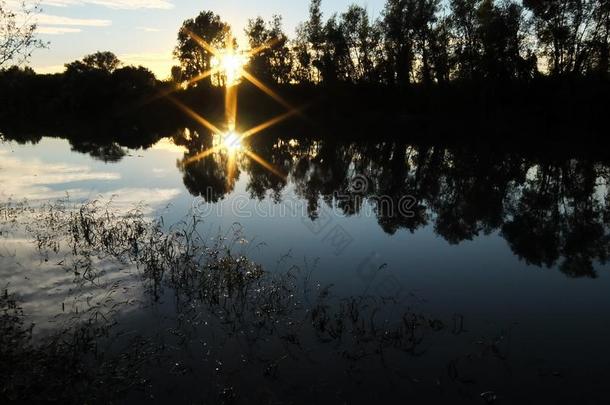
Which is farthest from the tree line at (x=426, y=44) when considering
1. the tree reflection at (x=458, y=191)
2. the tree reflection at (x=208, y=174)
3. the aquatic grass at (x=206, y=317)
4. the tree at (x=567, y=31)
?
the aquatic grass at (x=206, y=317)

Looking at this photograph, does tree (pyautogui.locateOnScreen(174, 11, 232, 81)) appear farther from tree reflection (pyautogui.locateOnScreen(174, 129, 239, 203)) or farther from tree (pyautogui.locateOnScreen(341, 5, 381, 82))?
tree reflection (pyautogui.locateOnScreen(174, 129, 239, 203))

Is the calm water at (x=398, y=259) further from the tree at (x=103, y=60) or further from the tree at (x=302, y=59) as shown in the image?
the tree at (x=103, y=60)

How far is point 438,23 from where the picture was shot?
7556 centimetres

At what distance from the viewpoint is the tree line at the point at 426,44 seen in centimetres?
6019

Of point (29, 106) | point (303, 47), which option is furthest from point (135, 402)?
point (29, 106)

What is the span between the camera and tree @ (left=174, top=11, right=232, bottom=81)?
110875 mm

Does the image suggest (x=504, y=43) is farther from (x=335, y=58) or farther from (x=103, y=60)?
(x=103, y=60)

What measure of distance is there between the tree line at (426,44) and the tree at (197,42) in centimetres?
25

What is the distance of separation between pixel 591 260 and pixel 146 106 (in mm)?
108779

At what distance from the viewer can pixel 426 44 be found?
77312 mm

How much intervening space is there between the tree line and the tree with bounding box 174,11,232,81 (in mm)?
253

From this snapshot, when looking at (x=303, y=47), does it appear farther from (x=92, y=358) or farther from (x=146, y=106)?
(x=92, y=358)

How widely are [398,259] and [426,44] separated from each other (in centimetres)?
7068

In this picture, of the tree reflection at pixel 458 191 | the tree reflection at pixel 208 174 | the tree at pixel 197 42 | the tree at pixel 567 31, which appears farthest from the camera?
the tree at pixel 197 42
